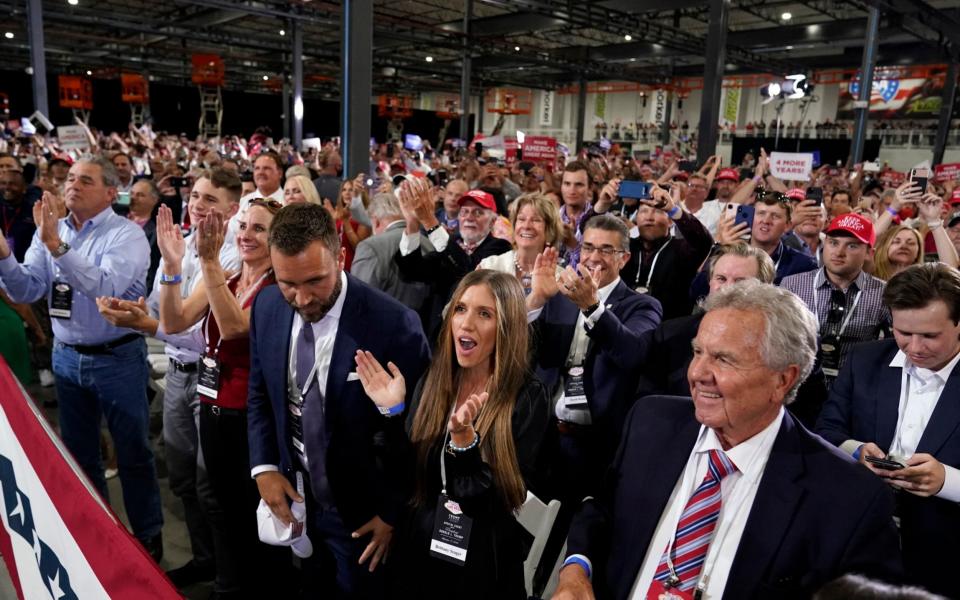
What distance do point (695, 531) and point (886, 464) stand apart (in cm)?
77

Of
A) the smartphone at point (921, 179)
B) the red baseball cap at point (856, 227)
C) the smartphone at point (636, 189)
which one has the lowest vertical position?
the red baseball cap at point (856, 227)

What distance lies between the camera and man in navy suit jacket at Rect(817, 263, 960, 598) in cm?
197

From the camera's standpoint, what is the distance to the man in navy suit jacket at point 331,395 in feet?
7.05

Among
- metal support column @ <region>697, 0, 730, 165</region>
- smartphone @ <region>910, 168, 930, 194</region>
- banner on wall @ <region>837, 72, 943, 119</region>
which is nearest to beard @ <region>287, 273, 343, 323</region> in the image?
smartphone @ <region>910, 168, 930, 194</region>

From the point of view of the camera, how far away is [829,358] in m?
2.94

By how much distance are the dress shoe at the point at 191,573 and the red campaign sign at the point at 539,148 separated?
6585 millimetres

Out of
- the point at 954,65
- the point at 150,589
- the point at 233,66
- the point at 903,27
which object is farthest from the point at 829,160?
the point at 150,589

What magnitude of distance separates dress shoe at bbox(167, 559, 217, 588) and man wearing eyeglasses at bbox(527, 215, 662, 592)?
5.57 ft

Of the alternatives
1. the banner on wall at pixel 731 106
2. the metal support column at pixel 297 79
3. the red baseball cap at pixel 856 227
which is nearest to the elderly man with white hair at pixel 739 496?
the red baseball cap at pixel 856 227

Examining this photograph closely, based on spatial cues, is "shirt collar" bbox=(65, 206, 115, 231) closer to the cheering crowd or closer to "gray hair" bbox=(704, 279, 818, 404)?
the cheering crowd

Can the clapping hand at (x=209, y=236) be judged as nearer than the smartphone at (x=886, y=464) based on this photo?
No

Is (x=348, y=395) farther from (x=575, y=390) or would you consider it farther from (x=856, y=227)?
(x=856, y=227)

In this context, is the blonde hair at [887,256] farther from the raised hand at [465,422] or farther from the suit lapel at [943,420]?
the raised hand at [465,422]

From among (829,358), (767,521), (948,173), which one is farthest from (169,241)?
(948,173)
